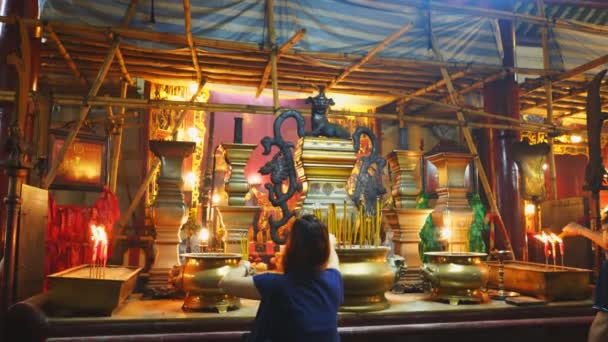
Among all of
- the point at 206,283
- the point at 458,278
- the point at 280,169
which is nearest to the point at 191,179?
the point at 280,169

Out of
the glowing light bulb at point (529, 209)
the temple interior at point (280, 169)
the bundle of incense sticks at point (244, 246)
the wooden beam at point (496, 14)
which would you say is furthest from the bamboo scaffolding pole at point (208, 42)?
the glowing light bulb at point (529, 209)

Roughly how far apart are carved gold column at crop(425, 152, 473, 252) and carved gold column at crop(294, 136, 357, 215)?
1036 millimetres

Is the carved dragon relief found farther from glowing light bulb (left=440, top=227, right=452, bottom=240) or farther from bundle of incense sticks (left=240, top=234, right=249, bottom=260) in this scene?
bundle of incense sticks (left=240, top=234, right=249, bottom=260)

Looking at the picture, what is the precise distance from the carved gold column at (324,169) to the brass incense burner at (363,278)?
0.68 metres

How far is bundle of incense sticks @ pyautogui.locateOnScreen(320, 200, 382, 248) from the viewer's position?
3.45 metres

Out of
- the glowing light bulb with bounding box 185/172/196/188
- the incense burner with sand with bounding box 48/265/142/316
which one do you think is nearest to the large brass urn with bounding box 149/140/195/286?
the incense burner with sand with bounding box 48/265/142/316

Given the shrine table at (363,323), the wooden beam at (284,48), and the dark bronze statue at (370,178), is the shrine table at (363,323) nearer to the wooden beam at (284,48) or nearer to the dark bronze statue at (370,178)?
the dark bronze statue at (370,178)

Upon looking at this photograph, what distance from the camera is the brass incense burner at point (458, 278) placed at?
3396 mm

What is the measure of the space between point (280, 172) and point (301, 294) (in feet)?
6.28

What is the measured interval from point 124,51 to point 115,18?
0.81 meters

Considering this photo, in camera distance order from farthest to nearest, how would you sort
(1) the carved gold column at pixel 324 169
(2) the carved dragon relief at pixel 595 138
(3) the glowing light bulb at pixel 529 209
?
(3) the glowing light bulb at pixel 529 209, (2) the carved dragon relief at pixel 595 138, (1) the carved gold column at pixel 324 169

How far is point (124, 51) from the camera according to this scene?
215 inches

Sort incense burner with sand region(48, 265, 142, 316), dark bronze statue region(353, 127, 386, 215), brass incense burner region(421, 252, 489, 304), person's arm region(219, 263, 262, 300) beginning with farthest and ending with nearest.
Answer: dark bronze statue region(353, 127, 386, 215), brass incense burner region(421, 252, 489, 304), incense burner with sand region(48, 265, 142, 316), person's arm region(219, 263, 262, 300)

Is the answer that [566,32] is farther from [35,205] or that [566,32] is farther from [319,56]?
[35,205]
